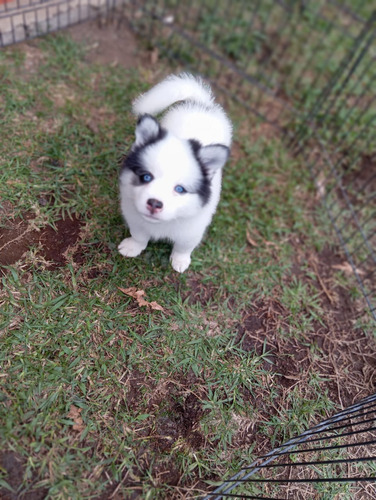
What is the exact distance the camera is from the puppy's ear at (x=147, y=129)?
76.3 inches

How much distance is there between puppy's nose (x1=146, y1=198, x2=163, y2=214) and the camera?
6.03 feet

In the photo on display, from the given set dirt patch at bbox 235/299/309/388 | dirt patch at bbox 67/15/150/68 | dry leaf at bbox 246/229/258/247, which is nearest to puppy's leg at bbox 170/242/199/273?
dirt patch at bbox 235/299/309/388

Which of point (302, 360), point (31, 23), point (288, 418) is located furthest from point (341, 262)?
point (31, 23)

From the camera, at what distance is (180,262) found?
8.95 feet

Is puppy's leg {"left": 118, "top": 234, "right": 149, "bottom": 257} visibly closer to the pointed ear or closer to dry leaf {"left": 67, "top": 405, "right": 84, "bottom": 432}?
the pointed ear

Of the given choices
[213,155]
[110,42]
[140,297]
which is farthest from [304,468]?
[110,42]

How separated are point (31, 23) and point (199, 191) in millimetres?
2718

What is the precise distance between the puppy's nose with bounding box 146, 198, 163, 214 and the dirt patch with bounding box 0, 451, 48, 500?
133 cm

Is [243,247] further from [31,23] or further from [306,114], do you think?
[31,23]

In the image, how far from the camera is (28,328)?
89.7 inches

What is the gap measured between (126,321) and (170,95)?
4.59ft

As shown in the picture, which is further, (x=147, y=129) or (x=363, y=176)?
(x=363, y=176)

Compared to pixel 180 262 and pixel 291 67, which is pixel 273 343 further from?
pixel 291 67

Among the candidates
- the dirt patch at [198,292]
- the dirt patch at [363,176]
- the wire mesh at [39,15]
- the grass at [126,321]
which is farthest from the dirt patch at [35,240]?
the dirt patch at [363,176]
